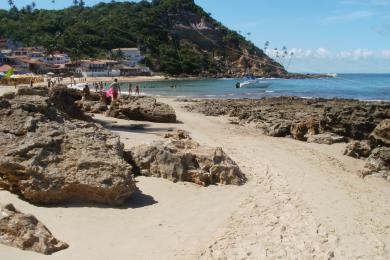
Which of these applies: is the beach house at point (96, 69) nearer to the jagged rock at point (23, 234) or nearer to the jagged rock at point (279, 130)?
the jagged rock at point (279, 130)

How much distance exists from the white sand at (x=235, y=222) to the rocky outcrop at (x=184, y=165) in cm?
27

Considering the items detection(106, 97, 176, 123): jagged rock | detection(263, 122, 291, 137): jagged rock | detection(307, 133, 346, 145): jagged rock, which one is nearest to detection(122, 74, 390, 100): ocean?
detection(106, 97, 176, 123): jagged rock

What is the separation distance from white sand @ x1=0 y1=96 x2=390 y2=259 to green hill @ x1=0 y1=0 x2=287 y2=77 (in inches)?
4281

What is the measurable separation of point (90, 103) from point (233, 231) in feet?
55.8

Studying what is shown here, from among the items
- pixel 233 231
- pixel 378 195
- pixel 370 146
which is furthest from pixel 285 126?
pixel 233 231

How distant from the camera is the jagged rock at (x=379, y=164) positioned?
1284 centimetres

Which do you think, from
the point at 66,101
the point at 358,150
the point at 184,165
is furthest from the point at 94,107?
the point at 184,165

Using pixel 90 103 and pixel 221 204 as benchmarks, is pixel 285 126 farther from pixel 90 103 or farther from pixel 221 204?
pixel 221 204

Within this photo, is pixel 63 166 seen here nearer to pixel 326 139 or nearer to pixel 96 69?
pixel 326 139

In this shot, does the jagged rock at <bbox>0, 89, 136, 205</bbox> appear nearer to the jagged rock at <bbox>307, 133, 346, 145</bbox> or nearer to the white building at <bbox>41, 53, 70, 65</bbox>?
the jagged rock at <bbox>307, 133, 346, 145</bbox>

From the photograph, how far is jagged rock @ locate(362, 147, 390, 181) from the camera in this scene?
12.8 meters

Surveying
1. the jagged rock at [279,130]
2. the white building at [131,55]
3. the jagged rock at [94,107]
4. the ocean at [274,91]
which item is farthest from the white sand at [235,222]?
the white building at [131,55]

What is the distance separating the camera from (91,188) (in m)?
7.61

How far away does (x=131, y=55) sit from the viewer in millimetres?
132375
